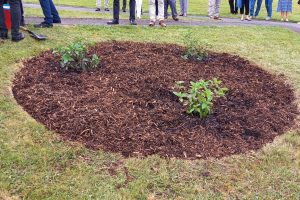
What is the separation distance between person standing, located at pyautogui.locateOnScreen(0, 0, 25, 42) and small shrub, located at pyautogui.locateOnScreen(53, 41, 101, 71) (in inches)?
63.4

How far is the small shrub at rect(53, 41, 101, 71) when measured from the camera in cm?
635

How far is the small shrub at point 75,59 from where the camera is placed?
20.8 ft

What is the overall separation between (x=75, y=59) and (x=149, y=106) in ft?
6.02

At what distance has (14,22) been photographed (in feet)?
24.9

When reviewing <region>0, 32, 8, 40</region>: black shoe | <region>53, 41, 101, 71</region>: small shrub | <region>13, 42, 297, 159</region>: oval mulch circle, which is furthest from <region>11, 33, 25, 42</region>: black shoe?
<region>53, 41, 101, 71</region>: small shrub

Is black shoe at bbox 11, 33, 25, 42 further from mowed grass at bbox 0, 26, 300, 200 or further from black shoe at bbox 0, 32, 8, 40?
mowed grass at bbox 0, 26, 300, 200

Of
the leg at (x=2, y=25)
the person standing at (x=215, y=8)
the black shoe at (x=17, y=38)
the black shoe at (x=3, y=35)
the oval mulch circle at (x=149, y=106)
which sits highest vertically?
the person standing at (x=215, y=8)

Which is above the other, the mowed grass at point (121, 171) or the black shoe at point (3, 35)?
the black shoe at point (3, 35)

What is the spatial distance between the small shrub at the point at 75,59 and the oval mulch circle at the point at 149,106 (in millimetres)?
157

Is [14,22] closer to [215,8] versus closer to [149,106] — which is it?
[149,106]

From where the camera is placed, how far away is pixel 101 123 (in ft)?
15.7

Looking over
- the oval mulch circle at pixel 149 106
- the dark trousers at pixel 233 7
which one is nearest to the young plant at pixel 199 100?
the oval mulch circle at pixel 149 106

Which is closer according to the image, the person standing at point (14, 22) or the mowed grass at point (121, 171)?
the mowed grass at point (121, 171)

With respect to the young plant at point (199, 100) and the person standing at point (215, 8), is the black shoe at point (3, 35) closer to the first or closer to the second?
the young plant at point (199, 100)
